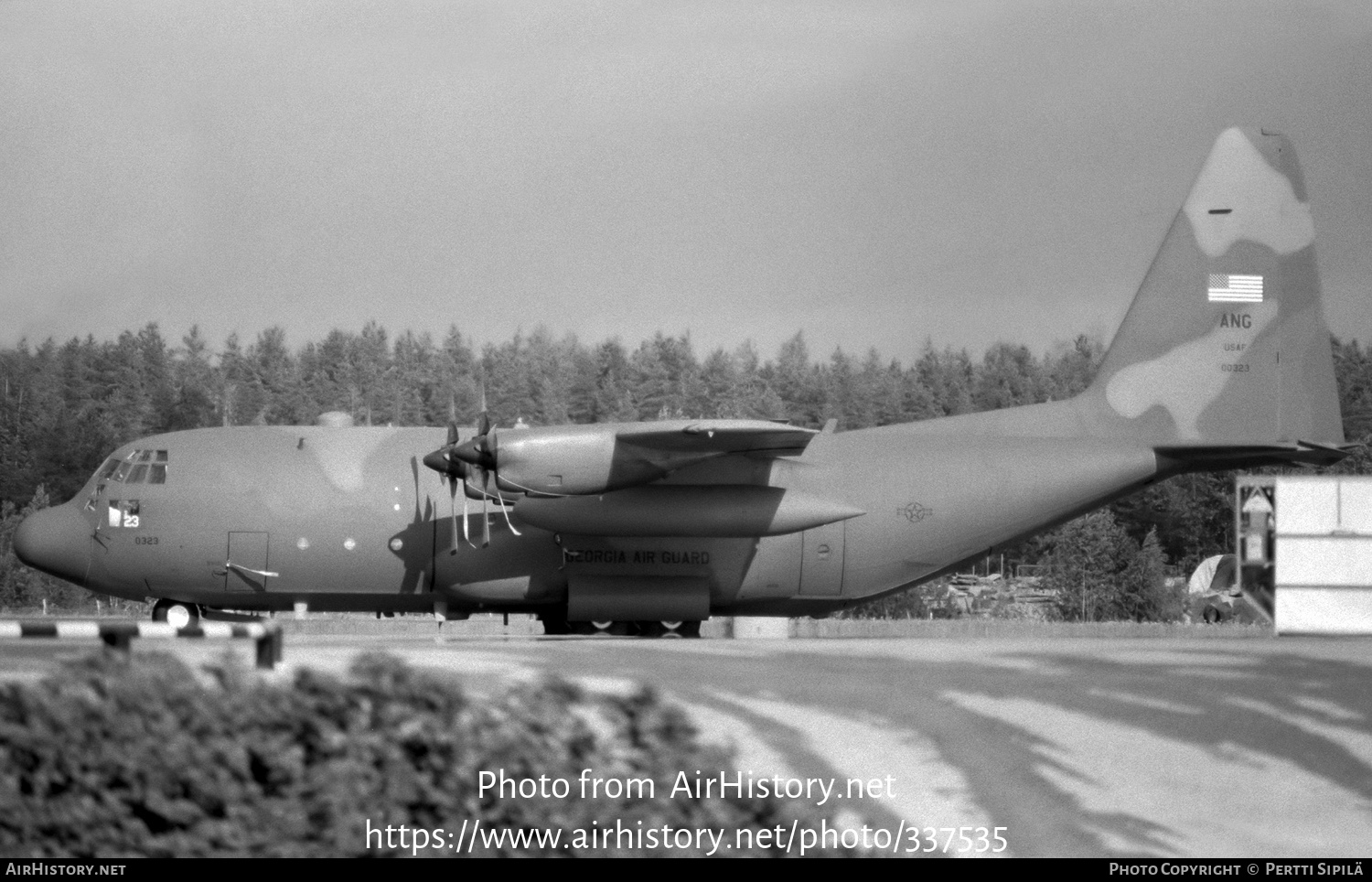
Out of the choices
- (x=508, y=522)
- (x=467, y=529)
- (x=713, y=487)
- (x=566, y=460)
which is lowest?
(x=467, y=529)

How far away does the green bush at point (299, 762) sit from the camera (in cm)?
916

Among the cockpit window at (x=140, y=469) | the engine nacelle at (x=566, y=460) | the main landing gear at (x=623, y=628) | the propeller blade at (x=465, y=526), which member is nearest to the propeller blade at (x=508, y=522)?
the propeller blade at (x=465, y=526)

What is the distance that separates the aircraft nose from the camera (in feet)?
76.4

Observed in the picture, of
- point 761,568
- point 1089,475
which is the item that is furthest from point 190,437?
point 1089,475

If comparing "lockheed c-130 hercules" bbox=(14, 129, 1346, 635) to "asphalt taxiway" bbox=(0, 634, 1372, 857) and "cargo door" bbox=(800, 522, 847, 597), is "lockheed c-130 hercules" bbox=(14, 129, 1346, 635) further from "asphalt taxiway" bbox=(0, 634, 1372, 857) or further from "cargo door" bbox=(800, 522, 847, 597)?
"asphalt taxiway" bbox=(0, 634, 1372, 857)

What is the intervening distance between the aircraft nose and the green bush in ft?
47.9

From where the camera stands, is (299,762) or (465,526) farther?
(465,526)

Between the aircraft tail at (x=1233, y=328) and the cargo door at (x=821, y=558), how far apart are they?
4958 mm

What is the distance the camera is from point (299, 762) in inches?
372

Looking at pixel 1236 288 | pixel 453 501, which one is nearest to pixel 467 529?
pixel 453 501

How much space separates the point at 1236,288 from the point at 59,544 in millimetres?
19142

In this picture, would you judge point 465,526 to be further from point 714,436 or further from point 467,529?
point 714,436
